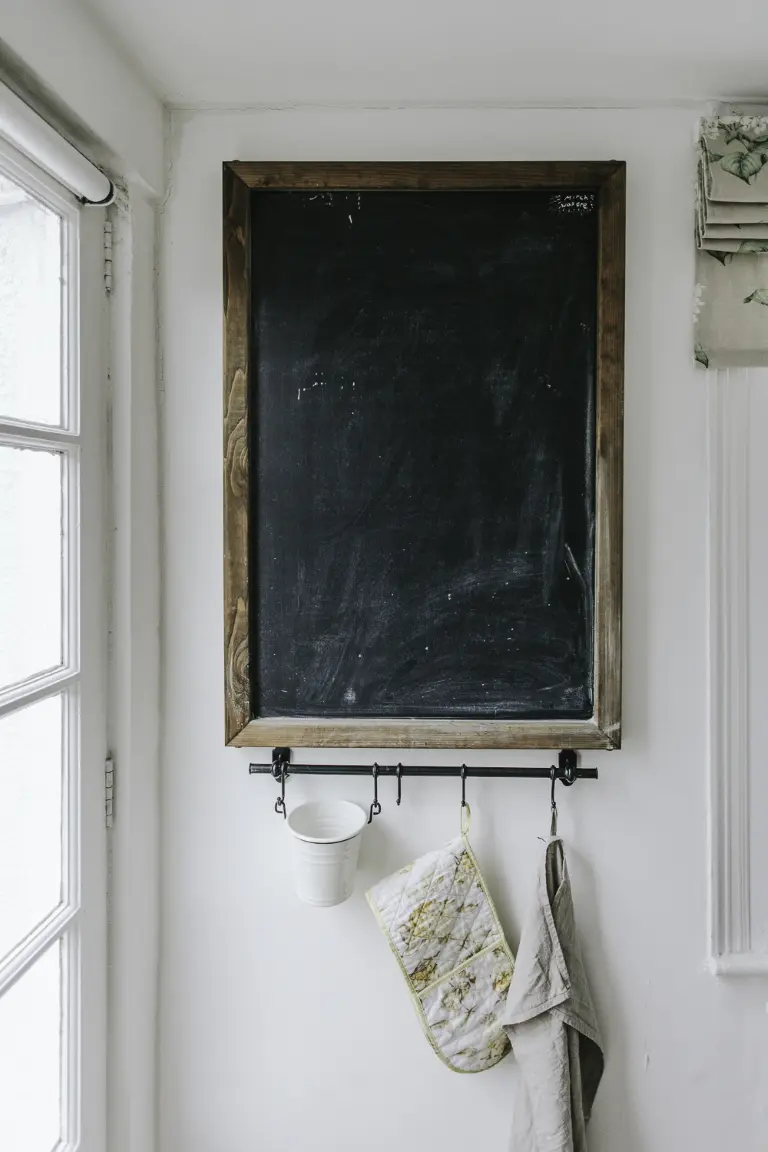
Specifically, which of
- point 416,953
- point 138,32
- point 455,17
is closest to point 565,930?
point 416,953

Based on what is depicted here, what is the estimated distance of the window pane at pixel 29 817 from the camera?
38.3 inches

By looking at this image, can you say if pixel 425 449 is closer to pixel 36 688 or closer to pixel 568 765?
pixel 568 765

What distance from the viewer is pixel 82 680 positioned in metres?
1.13

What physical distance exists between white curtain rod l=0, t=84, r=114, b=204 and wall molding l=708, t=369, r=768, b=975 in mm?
1049

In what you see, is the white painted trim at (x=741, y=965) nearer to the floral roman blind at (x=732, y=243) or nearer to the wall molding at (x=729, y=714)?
the wall molding at (x=729, y=714)

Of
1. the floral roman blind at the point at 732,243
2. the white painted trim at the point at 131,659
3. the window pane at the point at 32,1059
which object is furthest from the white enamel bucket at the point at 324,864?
the floral roman blind at the point at 732,243

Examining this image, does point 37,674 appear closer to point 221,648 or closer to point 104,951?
point 221,648

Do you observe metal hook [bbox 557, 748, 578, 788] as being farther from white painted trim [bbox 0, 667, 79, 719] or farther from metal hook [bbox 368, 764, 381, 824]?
white painted trim [bbox 0, 667, 79, 719]

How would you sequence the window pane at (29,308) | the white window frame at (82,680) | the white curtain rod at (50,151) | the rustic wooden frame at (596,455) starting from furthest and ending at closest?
the rustic wooden frame at (596,455), the white window frame at (82,680), the window pane at (29,308), the white curtain rod at (50,151)

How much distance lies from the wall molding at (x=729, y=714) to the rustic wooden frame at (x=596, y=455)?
180 millimetres

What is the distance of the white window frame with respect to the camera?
1.10 meters

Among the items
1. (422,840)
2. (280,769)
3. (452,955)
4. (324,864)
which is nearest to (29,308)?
(280,769)

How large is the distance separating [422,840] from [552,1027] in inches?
14.0

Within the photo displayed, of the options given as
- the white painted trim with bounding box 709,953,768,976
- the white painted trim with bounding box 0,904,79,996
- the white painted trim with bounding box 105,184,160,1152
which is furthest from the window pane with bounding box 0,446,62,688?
the white painted trim with bounding box 709,953,768,976
